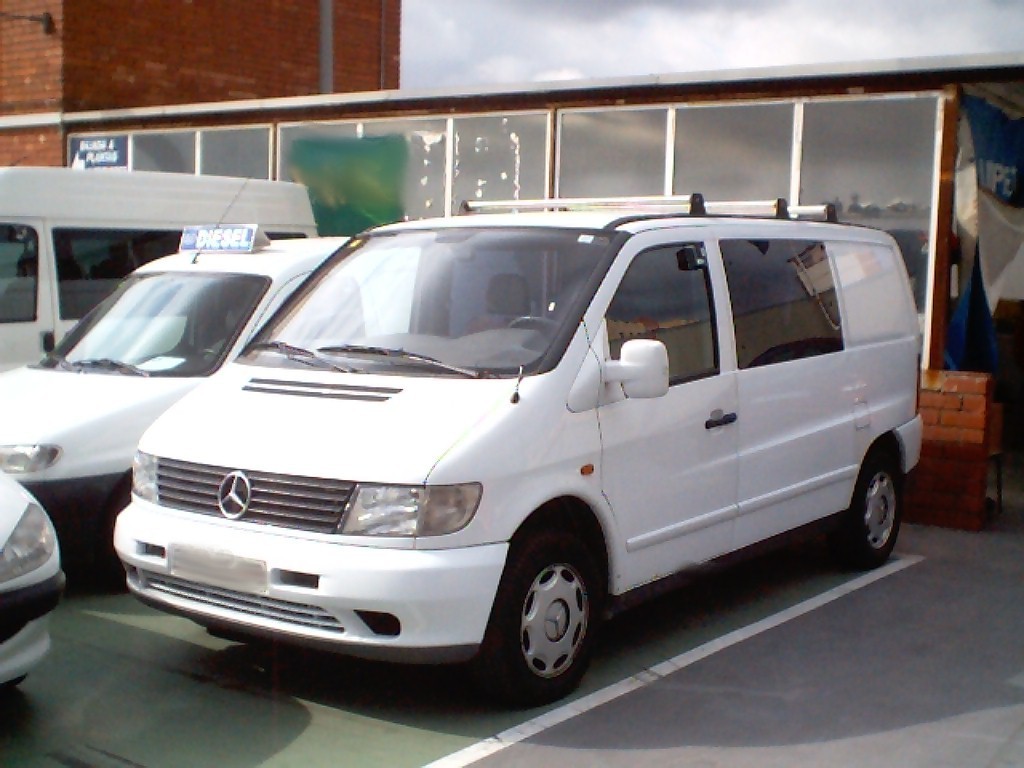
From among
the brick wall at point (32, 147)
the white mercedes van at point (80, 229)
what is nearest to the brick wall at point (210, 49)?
the brick wall at point (32, 147)

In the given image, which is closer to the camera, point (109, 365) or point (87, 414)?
point (87, 414)

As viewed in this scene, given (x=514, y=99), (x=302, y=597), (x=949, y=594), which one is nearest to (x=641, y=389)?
(x=302, y=597)

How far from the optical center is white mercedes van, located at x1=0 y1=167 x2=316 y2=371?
910 centimetres

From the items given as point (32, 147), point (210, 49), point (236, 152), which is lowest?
point (236, 152)

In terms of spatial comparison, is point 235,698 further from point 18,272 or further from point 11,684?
point 18,272

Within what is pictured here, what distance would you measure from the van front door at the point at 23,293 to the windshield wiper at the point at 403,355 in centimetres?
438

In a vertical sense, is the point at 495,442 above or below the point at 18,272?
below

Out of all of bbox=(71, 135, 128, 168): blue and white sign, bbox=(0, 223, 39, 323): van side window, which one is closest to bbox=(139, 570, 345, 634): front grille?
bbox=(0, 223, 39, 323): van side window

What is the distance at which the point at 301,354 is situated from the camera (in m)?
5.45

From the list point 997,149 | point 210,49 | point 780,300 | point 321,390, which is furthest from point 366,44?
point 321,390

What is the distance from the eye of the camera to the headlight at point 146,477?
16.9ft

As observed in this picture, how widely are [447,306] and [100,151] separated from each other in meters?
12.2

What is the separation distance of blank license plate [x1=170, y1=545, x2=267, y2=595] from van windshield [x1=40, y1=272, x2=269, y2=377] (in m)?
2.15

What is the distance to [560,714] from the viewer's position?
16.1 feet
